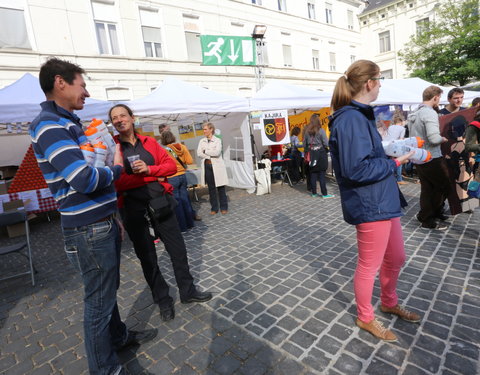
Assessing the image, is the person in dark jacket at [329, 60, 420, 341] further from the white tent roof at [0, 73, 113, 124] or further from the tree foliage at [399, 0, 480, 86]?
the tree foliage at [399, 0, 480, 86]

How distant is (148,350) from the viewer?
2.30m

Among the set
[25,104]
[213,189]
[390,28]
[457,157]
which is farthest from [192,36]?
[390,28]

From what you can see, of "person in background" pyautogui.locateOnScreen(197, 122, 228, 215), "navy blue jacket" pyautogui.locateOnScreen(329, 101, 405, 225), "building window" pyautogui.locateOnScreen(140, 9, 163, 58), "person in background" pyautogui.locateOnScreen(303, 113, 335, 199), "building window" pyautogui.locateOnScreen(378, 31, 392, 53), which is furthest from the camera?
"building window" pyautogui.locateOnScreen(378, 31, 392, 53)

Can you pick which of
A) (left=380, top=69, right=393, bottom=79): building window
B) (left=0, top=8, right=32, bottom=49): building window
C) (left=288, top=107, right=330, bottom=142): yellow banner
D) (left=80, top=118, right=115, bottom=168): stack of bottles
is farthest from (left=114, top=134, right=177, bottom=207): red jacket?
(left=380, top=69, right=393, bottom=79): building window

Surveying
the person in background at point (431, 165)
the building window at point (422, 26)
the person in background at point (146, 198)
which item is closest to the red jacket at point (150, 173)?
the person in background at point (146, 198)

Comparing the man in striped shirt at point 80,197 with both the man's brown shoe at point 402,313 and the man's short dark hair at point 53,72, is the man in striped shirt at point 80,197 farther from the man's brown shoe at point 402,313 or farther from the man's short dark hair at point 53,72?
the man's brown shoe at point 402,313

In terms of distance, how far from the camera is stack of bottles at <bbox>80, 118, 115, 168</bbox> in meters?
1.60

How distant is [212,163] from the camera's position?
628 centimetres

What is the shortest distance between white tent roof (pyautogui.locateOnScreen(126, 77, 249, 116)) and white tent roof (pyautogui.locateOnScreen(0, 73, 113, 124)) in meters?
0.65

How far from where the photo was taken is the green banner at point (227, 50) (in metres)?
8.97

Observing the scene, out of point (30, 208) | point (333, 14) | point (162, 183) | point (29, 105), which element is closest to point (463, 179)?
point (162, 183)

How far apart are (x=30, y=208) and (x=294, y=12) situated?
2049 centimetres

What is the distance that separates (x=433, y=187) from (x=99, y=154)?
173 inches

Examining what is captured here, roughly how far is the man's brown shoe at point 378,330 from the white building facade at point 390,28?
29.6 meters
